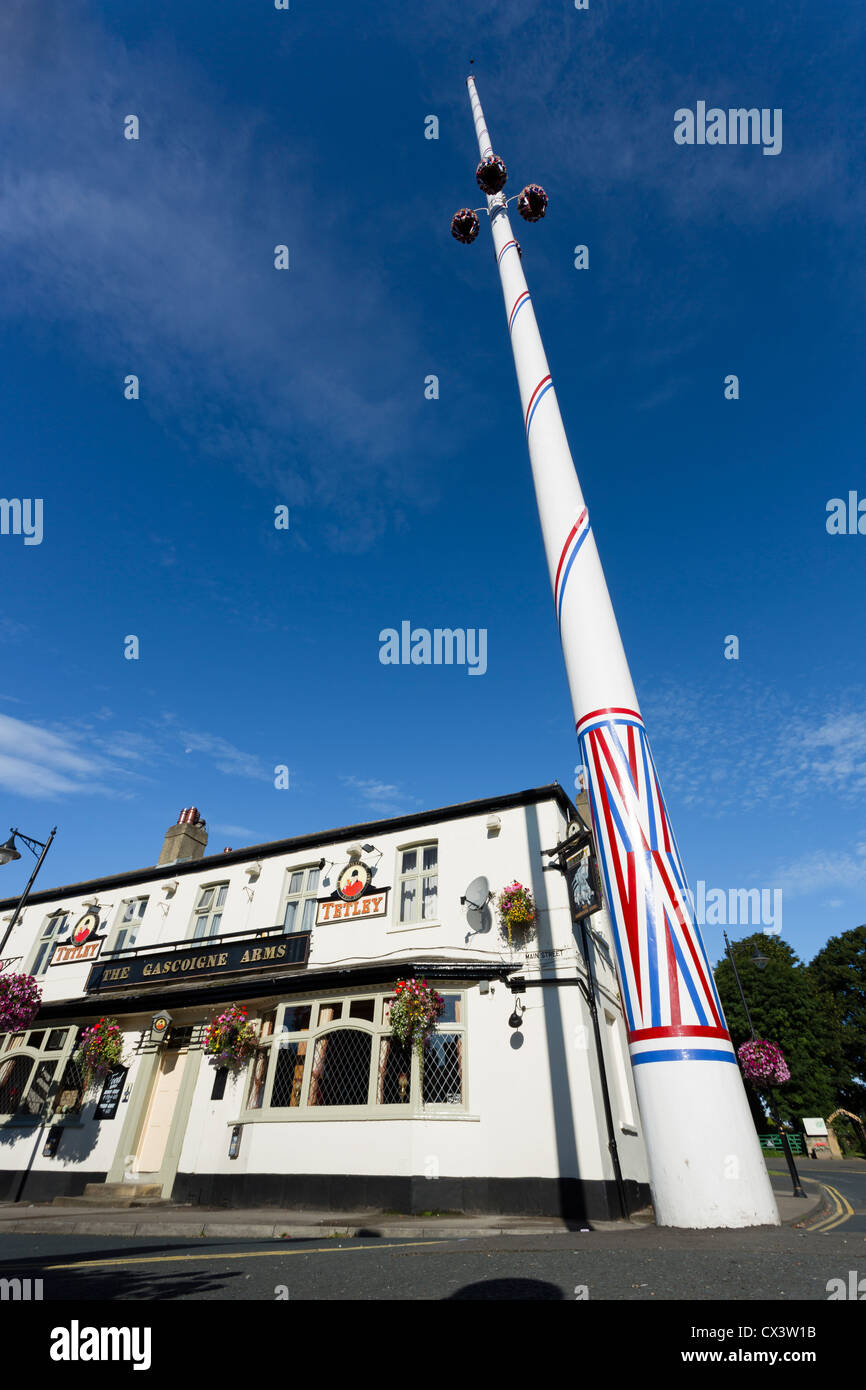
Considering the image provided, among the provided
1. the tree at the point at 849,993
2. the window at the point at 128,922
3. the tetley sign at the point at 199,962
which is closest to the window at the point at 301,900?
the tetley sign at the point at 199,962

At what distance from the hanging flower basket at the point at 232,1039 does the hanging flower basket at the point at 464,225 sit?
63.6ft

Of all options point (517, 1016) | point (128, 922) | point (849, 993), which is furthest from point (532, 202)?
point (849, 993)

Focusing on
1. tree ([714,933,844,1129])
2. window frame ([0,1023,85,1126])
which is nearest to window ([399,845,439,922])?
window frame ([0,1023,85,1126])

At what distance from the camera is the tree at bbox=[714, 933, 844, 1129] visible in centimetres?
4388

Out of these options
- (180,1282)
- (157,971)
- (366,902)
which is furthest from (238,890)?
(180,1282)

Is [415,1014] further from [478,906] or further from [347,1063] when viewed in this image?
[478,906]

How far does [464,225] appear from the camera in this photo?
15531mm

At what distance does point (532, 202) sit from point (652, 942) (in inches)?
620

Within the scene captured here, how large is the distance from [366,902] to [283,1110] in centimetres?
465

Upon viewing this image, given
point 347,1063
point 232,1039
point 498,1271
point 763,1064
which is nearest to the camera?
point 498,1271

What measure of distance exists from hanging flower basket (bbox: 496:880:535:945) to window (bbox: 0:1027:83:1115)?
41.5 feet

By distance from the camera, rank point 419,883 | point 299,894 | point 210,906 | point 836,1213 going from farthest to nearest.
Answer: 1. point 210,906
2. point 299,894
3. point 419,883
4. point 836,1213

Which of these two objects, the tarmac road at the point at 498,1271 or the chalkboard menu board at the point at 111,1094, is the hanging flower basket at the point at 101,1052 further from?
the tarmac road at the point at 498,1271

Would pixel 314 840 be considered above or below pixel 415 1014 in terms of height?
above
